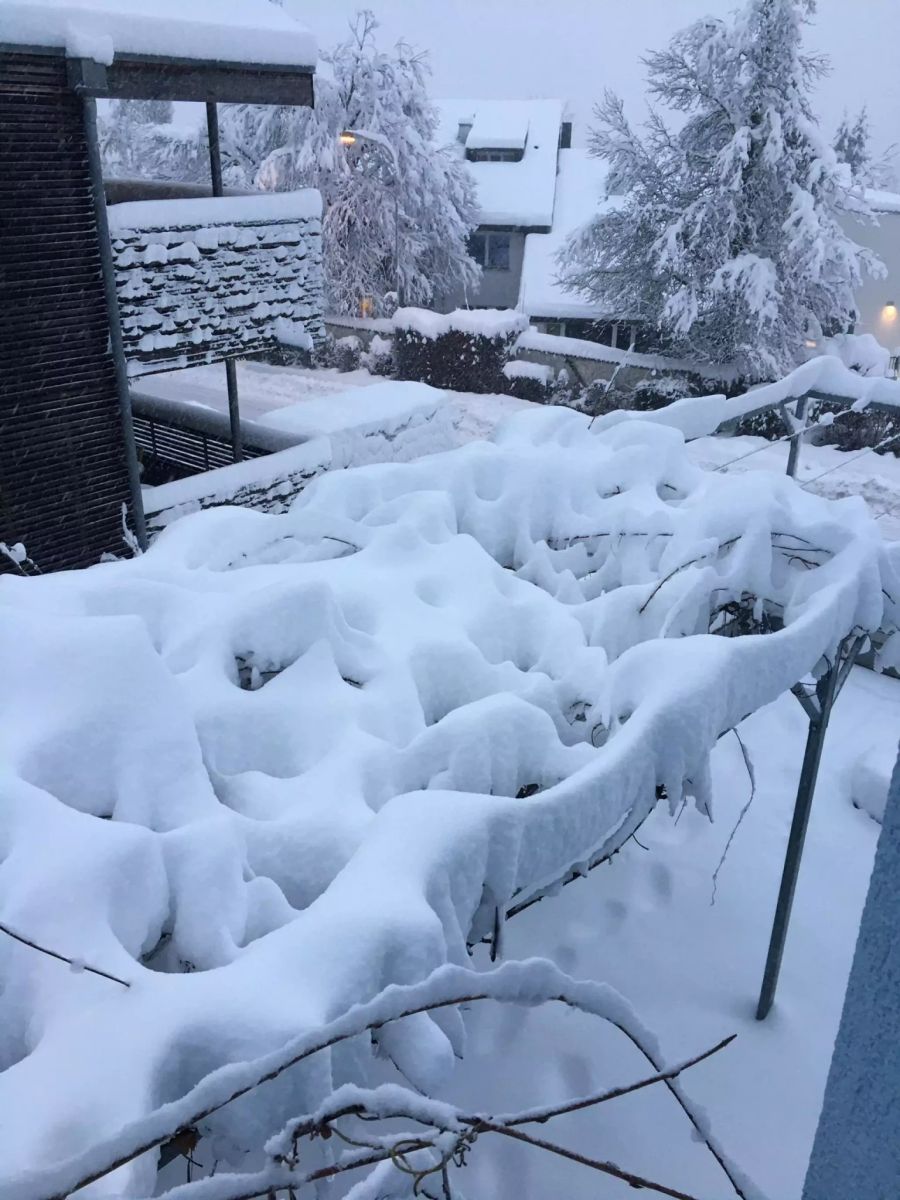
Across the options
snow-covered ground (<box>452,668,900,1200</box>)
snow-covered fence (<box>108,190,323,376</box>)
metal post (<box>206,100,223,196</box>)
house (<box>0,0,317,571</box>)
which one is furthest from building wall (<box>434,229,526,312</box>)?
snow-covered ground (<box>452,668,900,1200</box>)

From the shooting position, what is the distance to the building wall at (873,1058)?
1.11m

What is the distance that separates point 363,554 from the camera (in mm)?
3783

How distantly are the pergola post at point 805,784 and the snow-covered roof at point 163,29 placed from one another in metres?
6.35

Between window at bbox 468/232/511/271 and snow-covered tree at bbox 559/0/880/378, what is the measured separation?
23.5ft

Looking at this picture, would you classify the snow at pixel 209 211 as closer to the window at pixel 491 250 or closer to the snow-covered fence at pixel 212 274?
the snow-covered fence at pixel 212 274

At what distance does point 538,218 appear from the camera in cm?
2391

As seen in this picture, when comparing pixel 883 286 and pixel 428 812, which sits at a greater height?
pixel 428 812

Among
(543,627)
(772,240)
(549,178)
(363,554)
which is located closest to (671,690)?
(543,627)

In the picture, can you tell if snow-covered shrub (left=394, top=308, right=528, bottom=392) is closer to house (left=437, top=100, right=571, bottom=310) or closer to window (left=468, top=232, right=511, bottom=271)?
house (left=437, top=100, right=571, bottom=310)

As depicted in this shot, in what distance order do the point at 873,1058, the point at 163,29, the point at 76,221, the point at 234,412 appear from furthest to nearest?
the point at 234,412 → the point at 76,221 → the point at 163,29 → the point at 873,1058

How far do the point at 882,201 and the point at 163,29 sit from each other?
21.2 m

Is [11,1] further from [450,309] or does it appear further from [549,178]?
A: [549,178]

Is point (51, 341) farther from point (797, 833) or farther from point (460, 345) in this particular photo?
point (460, 345)

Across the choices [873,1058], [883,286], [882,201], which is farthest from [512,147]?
[873,1058]
